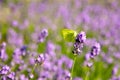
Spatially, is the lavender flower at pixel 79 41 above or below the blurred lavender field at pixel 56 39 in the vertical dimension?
below

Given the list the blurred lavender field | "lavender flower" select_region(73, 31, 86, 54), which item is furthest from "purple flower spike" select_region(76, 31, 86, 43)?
the blurred lavender field

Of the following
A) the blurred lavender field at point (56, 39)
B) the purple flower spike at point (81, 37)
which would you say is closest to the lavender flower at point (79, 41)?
the purple flower spike at point (81, 37)

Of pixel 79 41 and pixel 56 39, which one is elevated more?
pixel 56 39

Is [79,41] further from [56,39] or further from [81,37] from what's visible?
[56,39]

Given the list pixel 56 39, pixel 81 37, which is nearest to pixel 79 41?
pixel 81 37

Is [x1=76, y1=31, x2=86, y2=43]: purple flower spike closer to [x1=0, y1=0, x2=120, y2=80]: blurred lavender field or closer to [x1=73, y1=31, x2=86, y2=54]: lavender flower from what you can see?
[x1=73, y1=31, x2=86, y2=54]: lavender flower

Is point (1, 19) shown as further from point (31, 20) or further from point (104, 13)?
point (104, 13)

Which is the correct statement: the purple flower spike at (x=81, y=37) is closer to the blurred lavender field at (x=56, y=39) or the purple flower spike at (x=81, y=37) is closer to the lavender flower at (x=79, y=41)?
the lavender flower at (x=79, y=41)

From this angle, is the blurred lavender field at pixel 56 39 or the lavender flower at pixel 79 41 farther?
the blurred lavender field at pixel 56 39
